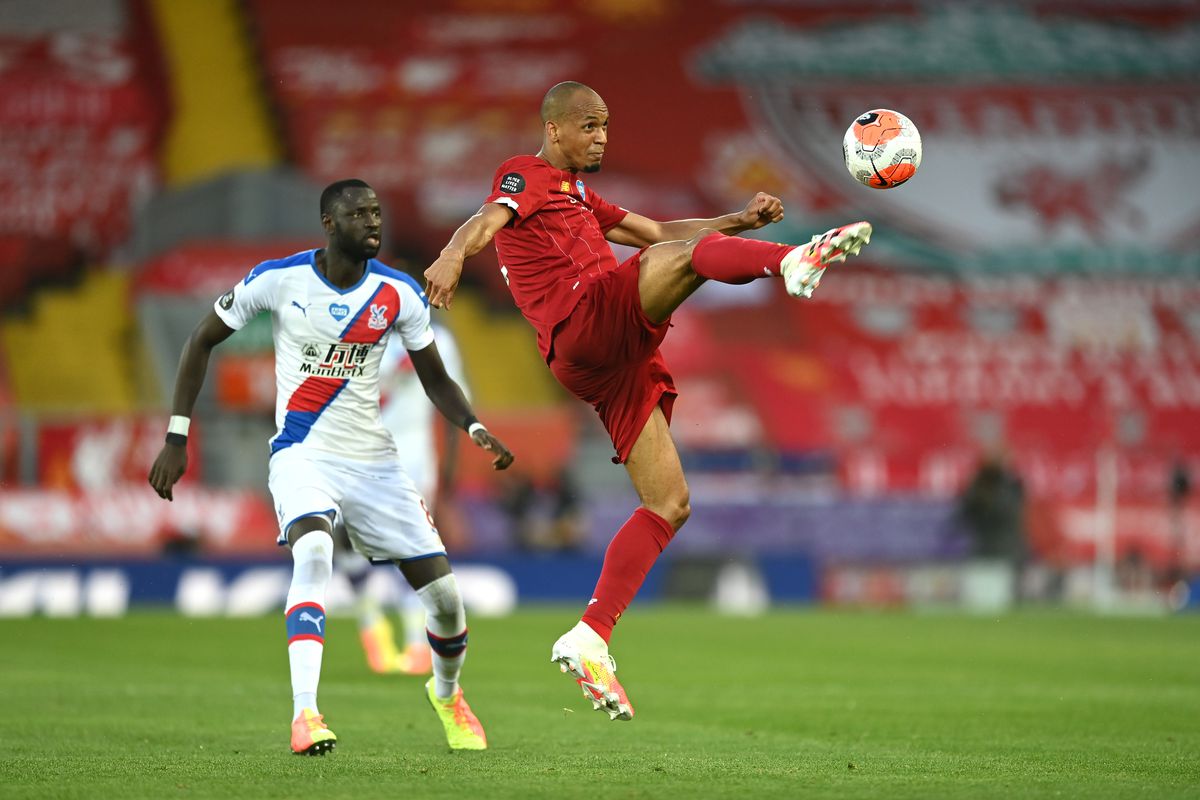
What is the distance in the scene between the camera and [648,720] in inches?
339

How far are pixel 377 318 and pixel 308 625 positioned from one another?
1.34m

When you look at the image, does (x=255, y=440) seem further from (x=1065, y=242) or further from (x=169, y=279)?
(x=1065, y=242)

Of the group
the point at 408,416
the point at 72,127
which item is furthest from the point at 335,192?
the point at 72,127

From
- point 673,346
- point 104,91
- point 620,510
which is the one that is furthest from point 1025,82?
point 104,91

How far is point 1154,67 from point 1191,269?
380 centimetres

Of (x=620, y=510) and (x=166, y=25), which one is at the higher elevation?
(x=166, y=25)

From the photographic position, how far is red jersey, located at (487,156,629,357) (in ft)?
22.6

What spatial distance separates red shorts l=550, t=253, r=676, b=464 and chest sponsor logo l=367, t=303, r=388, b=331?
76 cm

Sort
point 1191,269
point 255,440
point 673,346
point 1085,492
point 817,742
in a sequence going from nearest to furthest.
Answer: point 817,742 → point 255,440 → point 1085,492 → point 673,346 → point 1191,269

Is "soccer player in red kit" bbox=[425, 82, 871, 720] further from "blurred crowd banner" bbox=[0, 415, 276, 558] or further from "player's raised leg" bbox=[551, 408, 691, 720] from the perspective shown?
"blurred crowd banner" bbox=[0, 415, 276, 558]

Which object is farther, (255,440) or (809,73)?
(809,73)

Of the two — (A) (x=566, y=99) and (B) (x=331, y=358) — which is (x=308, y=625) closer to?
(B) (x=331, y=358)

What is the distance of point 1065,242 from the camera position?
31.0m

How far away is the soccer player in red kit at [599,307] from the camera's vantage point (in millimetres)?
6551
